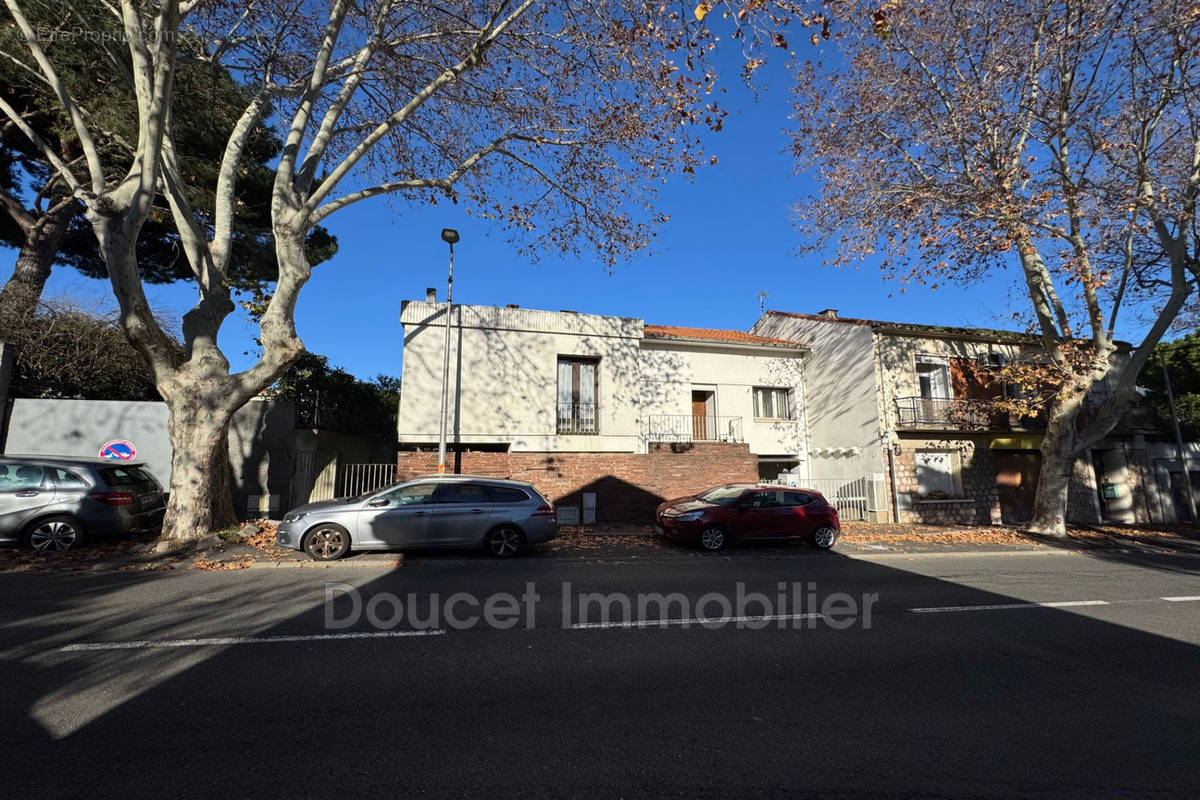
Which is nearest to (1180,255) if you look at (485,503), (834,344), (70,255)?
(834,344)

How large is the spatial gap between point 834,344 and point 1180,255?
28.0 ft

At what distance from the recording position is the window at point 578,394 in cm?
1580

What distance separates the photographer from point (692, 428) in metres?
17.7

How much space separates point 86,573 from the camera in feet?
22.8

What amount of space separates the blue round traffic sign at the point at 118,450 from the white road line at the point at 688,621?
11.2 m

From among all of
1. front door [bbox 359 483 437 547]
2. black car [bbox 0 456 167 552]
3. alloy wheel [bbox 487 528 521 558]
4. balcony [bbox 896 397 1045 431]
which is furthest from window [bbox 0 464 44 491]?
balcony [bbox 896 397 1045 431]

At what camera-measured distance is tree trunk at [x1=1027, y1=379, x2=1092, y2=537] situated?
44.5 feet

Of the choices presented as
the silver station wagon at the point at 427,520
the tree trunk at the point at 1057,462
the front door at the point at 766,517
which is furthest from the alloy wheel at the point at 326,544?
the tree trunk at the point at 1057,462

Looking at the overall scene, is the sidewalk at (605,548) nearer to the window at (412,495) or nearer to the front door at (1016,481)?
the window at (412,495)

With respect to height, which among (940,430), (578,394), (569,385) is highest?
(569,385)

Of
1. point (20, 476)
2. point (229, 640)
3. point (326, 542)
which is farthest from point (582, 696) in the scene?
point (20, 476)

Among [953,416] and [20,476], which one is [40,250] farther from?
[953,416]

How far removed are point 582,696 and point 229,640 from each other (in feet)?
10.5

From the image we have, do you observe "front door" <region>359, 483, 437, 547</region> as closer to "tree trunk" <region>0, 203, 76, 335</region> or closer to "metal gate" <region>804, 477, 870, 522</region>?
"tree trunk" <region>0, 203, 76, 335</region>
